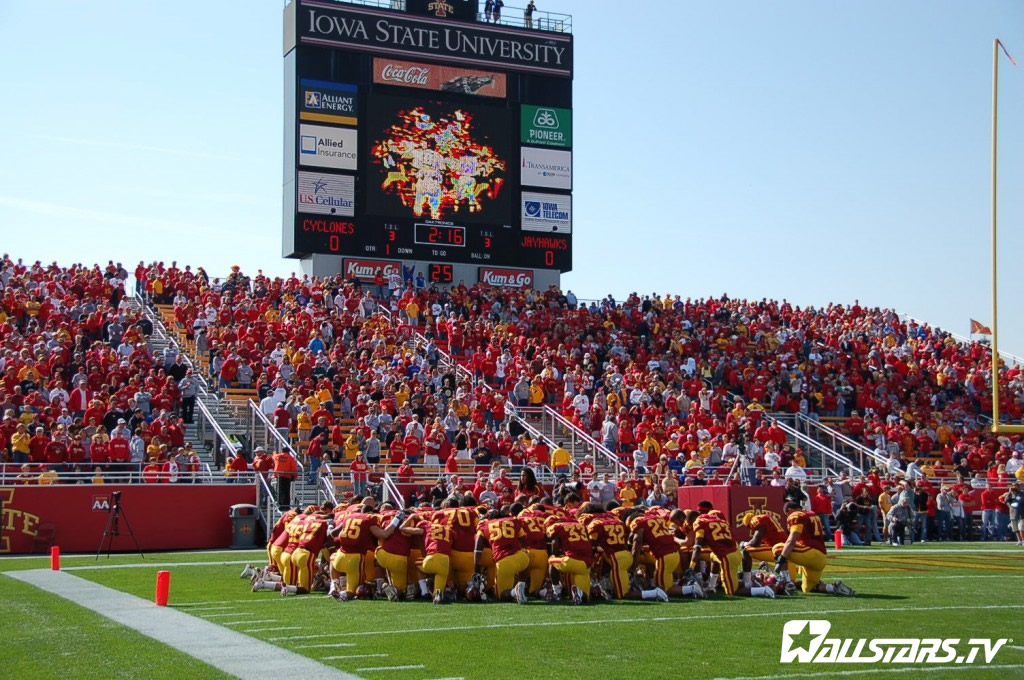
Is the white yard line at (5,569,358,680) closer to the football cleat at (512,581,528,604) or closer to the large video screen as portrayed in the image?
the football cleat at (512,581,528,604)

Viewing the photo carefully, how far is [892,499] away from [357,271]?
51.1 feet

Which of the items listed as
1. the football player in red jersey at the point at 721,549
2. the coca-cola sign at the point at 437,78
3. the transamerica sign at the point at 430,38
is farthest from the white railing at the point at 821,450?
the football player in red jersey at the point at 721,549

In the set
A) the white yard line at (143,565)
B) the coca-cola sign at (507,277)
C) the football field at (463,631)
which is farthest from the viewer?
the coca-cola sign at (507,277)

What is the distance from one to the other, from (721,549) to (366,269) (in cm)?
2098

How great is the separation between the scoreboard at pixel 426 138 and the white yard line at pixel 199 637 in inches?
759

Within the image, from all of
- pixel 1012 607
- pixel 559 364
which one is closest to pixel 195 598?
pixel 1012 607

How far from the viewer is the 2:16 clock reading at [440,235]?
1340 inches

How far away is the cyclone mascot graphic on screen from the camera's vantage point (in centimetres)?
3381

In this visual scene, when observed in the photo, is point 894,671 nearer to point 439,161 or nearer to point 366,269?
point 366,269

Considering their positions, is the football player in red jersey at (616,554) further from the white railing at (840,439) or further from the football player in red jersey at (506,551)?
the white railing at (840,439)

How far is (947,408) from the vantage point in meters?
33.0

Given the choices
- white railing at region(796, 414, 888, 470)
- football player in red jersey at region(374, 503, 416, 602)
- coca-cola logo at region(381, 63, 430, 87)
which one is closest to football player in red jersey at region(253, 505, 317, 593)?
football player in red jersey at region(374, 503, 416, 602)

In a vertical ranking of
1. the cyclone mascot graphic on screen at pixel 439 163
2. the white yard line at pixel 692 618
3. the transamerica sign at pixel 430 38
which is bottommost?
the white yard line at pixel 692 618

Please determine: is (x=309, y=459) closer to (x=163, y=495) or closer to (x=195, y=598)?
(x=163, y=495)
